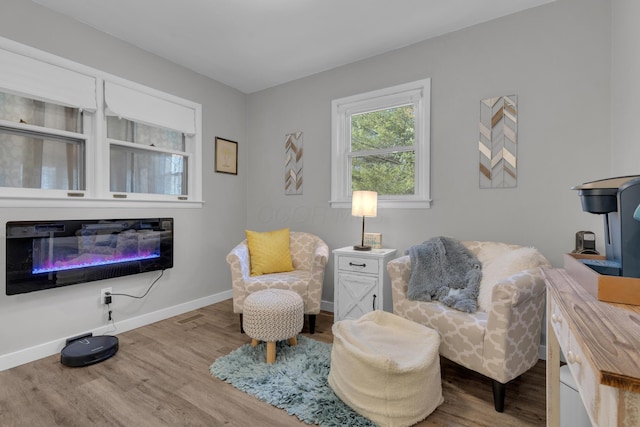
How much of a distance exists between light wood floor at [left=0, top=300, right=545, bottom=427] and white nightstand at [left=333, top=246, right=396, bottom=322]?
0.67 m

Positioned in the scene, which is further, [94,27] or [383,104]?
[383,104]

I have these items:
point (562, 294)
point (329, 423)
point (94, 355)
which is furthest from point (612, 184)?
point (94, 355)

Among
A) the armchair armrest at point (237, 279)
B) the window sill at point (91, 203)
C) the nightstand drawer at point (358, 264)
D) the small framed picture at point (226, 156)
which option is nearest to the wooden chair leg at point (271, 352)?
the armchair armrest at point (237, 279)

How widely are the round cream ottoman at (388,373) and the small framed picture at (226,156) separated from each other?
254 cm

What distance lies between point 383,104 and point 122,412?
10.0 feet

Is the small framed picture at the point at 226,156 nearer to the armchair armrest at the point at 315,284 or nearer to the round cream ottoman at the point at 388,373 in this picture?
the armchair armrest at the point at 315,284

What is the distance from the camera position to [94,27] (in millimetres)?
2537

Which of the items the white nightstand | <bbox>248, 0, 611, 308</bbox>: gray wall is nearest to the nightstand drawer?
the white nightstand

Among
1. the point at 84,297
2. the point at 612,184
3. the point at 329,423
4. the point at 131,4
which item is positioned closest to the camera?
the point at 612,184

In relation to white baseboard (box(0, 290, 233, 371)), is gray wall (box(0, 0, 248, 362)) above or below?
above

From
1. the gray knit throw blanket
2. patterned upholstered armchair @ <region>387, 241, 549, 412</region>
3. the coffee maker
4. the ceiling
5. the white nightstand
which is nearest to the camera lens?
the coffee maker

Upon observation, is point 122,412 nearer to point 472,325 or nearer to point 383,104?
point 472,325

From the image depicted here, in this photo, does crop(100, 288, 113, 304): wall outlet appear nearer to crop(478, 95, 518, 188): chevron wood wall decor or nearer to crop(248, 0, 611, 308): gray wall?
crop(248, 0, 611, 308): gray wall

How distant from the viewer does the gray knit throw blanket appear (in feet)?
6.56
